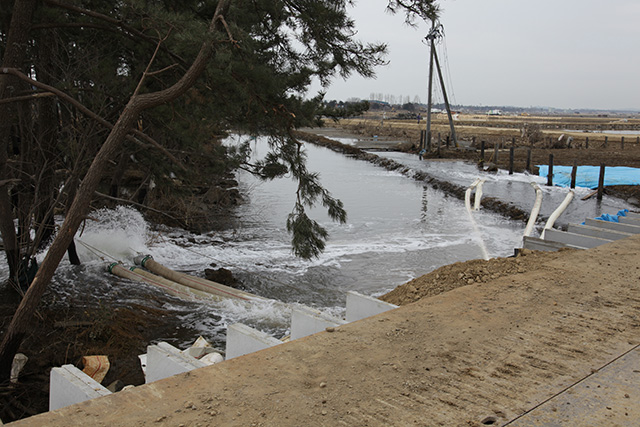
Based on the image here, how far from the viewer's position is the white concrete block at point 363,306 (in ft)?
16.1

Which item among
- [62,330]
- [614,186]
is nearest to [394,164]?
[614,186]

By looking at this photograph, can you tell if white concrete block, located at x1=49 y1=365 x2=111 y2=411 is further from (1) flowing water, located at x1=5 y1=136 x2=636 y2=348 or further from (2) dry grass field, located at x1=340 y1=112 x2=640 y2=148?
(2) dry grass field, located at x1=340 y1=112 x2=640 y2=148

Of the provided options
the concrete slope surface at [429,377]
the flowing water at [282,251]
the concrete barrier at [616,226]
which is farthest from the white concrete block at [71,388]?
the concrete barrier at [616,226]

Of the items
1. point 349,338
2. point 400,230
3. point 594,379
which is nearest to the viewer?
point 594,379

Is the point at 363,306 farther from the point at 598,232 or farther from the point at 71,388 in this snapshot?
the point at 598,232

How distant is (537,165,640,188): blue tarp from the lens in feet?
81.4

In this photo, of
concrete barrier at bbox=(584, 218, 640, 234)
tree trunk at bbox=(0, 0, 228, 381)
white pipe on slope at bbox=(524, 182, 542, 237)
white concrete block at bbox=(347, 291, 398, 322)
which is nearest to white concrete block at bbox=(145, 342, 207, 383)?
white concrete block at bbox=(347, 291, 398, 322)

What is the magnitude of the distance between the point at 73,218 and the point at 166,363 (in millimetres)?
2943

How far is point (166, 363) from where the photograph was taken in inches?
148

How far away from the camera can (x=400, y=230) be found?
59.2ft

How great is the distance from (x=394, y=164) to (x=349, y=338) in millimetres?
33595

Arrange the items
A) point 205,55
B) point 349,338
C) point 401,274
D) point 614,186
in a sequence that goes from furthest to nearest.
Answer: point 614,186
point 401,274
point 205,55
point 349,338

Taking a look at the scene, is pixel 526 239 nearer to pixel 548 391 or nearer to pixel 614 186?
pixel 548 391

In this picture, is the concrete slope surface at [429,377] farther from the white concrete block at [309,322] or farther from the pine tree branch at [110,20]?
the pine tree branch at [110,20]
